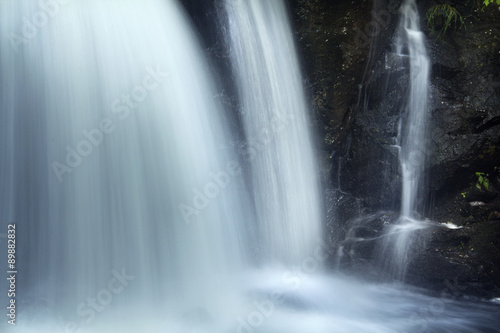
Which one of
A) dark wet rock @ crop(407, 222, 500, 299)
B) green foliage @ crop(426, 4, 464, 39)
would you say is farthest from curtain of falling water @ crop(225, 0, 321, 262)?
green foliage @ crop(426, 4, 464, 39)

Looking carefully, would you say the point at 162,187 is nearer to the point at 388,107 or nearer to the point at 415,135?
the point at 388,107

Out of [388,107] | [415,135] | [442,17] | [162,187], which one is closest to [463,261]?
[415,135]

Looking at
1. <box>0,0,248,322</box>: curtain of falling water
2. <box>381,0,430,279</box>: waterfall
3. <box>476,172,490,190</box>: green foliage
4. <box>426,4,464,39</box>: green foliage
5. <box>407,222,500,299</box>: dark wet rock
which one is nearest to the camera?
<box>0,0,248,322</box>: curtain of falling water

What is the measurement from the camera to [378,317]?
16.4ft

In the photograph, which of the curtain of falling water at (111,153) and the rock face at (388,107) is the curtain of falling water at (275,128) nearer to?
the rock face at (388,107)

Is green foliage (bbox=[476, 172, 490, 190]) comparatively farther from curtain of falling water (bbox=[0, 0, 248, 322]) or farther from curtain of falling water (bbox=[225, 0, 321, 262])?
curtain of falling water (bbox=[0, 0, 248, 322])

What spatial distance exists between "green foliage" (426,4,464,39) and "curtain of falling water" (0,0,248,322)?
12.8ft

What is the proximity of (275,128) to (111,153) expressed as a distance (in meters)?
2.62

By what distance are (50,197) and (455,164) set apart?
19.4 feet

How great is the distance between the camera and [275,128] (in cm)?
623

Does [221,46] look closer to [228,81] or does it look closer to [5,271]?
[228,81]

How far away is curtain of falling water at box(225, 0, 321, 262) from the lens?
6051 millimetres

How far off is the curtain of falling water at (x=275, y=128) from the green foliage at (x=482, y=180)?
8.41ft

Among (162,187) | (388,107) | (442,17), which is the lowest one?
(162,187)
